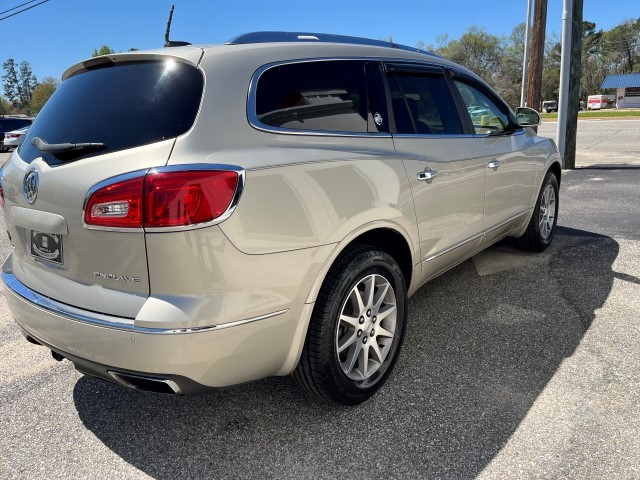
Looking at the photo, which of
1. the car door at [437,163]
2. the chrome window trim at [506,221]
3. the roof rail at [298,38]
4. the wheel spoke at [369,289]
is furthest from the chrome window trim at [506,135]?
the wheel spoke at [369,289]

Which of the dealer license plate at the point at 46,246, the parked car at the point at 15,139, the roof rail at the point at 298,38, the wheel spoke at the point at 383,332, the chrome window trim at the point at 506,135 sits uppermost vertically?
the roof rail at the point at 298,38

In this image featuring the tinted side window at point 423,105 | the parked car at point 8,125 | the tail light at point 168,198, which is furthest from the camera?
the parked car at point 8,125

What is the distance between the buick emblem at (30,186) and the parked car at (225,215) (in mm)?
11

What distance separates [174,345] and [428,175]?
5.93ft

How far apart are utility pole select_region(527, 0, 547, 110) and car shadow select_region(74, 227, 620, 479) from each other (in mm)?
10597

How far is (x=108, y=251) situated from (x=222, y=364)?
25.2 inches

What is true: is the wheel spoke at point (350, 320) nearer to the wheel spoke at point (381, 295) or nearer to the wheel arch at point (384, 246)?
the wheel spoke at point (381, 295)

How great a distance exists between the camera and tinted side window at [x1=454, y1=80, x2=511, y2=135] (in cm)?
391

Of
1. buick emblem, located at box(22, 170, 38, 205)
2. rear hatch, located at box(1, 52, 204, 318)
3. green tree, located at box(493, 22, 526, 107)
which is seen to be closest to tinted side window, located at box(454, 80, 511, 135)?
rear hatch, located at box(1, 52, 204, 318)

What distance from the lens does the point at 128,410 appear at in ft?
9.26

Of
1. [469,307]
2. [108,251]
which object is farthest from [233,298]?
[469,307]

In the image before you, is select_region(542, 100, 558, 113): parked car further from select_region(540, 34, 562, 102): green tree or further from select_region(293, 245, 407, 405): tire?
select_region(293, 245, 407, 405): tire

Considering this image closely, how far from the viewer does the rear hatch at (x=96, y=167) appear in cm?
210

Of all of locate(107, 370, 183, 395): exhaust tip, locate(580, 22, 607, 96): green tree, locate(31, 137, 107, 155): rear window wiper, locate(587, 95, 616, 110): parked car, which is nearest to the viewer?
locate(107, 370, 183, 395): exhaust tip
